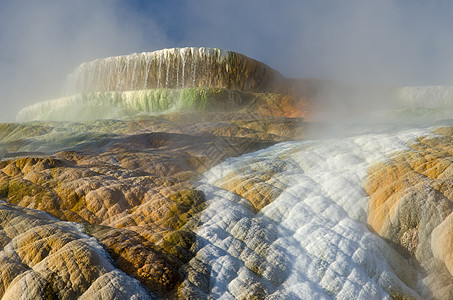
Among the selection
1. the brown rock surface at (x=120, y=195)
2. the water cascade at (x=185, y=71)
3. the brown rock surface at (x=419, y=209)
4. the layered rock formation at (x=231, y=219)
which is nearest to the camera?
the brown rock surface at (x=120, y=195)

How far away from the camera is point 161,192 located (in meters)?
9.15

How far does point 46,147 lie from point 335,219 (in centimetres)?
1084

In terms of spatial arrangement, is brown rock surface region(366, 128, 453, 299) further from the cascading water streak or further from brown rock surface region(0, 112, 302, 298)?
brown rock surface region(0, 112, 302, 298)

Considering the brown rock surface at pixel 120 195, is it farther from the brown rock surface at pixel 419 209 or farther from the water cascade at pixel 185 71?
the water cascade at pixel 185 71

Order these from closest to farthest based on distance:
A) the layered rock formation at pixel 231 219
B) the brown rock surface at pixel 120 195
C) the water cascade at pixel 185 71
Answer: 1. the brown rock surface at pixel 120 195
2. the layered rock formation at pixel 231 219
3. the water cascade at pixel 185 71

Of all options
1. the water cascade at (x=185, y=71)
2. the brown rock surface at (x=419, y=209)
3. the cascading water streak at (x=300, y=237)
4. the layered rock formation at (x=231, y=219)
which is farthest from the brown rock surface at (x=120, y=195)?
the water cascade at (x=185, y=71)

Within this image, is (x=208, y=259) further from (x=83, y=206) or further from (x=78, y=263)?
(x=83, y=206)

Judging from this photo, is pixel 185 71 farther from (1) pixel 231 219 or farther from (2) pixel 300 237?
(2) pixel 300 237

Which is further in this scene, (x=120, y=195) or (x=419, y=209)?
(x=120, y=195)

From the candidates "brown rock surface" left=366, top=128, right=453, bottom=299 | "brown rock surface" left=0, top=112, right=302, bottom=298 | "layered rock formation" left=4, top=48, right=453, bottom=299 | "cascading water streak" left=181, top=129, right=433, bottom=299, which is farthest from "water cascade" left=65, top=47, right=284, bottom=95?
"brown rock surface" left=366, top=128, right=453, bottom=299

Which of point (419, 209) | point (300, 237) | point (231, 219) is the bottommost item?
point (300, 237)

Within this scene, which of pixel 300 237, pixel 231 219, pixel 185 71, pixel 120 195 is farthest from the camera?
pixel 185 71

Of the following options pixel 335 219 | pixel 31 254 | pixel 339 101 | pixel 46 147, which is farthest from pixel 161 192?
pixel 339 101

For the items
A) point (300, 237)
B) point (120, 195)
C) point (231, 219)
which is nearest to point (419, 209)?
point (300, 237)
